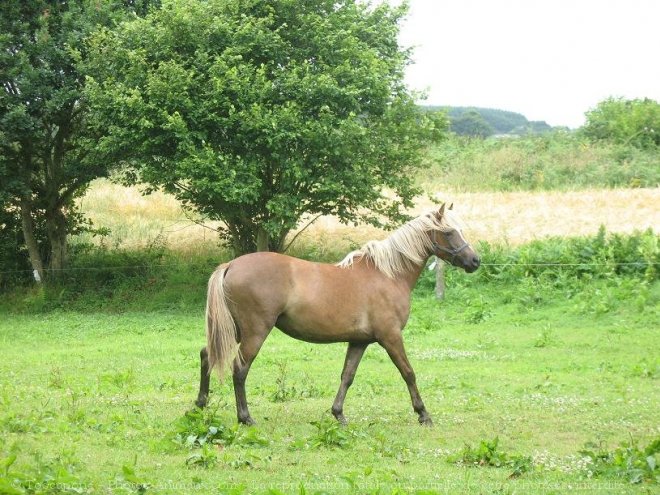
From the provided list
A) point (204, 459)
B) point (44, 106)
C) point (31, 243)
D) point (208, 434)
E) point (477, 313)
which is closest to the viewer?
point (204, 459)

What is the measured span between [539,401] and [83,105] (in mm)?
16713

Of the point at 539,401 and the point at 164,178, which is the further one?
the point at 164,178

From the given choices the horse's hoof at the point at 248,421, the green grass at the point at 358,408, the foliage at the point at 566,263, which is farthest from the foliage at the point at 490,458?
the foliage at the point at 566,263

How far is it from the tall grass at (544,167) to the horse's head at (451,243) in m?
20.2

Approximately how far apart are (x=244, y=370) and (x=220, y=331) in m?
0.54

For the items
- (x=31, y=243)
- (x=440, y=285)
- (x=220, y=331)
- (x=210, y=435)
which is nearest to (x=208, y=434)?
(x=210, y=435)

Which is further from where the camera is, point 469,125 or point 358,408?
point 469,125

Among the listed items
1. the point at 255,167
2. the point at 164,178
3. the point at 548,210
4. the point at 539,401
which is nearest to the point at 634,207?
the point at 548,210

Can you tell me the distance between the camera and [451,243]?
11039 mm

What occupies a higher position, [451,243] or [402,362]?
[451,243]

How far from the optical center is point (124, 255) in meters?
26.7

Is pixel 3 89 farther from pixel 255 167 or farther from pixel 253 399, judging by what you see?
pixel 253 399

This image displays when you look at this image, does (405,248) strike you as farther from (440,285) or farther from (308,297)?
(440,285)

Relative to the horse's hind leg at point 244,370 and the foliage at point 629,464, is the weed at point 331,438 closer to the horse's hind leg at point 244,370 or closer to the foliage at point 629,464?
the horse's hind leg at point 244,370
